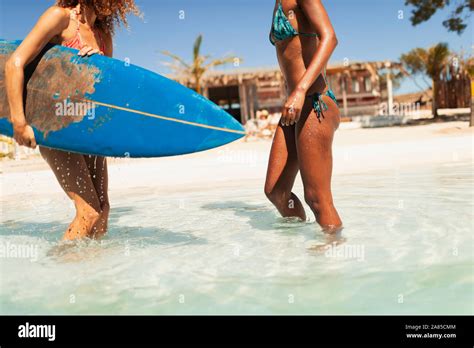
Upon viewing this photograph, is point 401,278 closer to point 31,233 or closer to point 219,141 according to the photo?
point 219,141

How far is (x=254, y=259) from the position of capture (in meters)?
3.00

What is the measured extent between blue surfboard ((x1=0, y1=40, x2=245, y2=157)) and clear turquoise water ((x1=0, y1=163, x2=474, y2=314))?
2.31 ft

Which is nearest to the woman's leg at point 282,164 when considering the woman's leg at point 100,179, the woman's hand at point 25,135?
the woman's leg at point 100,179

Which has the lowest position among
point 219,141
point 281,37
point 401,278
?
point 401,278

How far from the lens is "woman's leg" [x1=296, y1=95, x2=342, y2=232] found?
3115mm

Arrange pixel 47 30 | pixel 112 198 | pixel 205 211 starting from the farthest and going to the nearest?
pixel 112 198 < pixel 205 211 < pixel 47 30

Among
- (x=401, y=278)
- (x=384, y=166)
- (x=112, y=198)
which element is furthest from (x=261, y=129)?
(x=401, y=278)

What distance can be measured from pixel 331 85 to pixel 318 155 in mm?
25169

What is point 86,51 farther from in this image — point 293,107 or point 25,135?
point 293,107

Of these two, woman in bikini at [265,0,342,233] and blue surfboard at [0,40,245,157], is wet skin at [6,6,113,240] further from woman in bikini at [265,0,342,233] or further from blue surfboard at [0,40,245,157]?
woman in bikini at [265,0,342,233]

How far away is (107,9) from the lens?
10.8 ft

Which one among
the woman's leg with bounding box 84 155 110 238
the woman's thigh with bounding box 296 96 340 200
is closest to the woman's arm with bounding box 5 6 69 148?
the woman's leg with bounding box 84 155 110 238

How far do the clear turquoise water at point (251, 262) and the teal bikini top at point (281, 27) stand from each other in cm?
134
